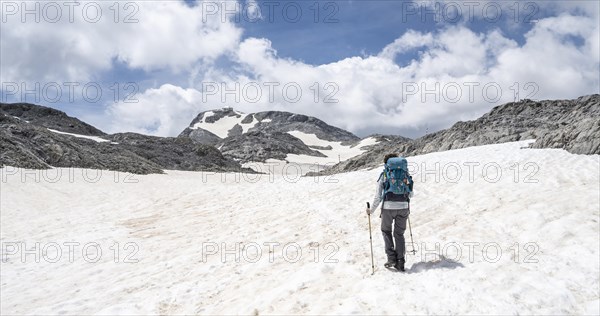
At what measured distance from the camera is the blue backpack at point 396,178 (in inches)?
318

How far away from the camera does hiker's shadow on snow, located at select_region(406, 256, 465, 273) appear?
796 centimetres

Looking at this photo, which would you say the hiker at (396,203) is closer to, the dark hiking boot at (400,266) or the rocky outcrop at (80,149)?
the dark hiking boot at (400,266)

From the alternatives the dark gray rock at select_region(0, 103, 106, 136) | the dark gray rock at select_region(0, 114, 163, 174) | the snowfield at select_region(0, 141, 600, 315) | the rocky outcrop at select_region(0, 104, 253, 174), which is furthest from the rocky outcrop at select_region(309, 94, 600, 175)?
the dark gray rock at select_region(0, 103, 106, 136)

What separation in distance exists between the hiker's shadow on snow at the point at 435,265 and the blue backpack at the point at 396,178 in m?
1.68

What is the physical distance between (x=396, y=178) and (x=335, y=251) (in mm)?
3015

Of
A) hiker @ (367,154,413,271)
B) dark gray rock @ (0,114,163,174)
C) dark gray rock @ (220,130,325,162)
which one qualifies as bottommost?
hiker @ (367,154,413,271)

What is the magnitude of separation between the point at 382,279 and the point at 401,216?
4.72 feet

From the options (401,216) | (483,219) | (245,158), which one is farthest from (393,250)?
(245,158)

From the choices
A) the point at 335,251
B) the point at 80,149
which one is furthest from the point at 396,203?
the point at 80,149

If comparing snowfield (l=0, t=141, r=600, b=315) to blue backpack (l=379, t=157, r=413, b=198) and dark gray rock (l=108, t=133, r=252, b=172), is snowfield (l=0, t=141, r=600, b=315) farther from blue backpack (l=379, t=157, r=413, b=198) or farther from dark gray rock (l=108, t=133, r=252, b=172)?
dark gray rock (l=108, t=133, r=252, b=172)

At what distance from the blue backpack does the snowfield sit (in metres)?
1.77

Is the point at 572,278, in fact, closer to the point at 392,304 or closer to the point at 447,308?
the point at 447,308

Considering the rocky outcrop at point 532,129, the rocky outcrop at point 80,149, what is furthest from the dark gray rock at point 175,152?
the rocky outcrop at point 532,129

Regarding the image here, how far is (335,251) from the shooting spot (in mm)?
9969
